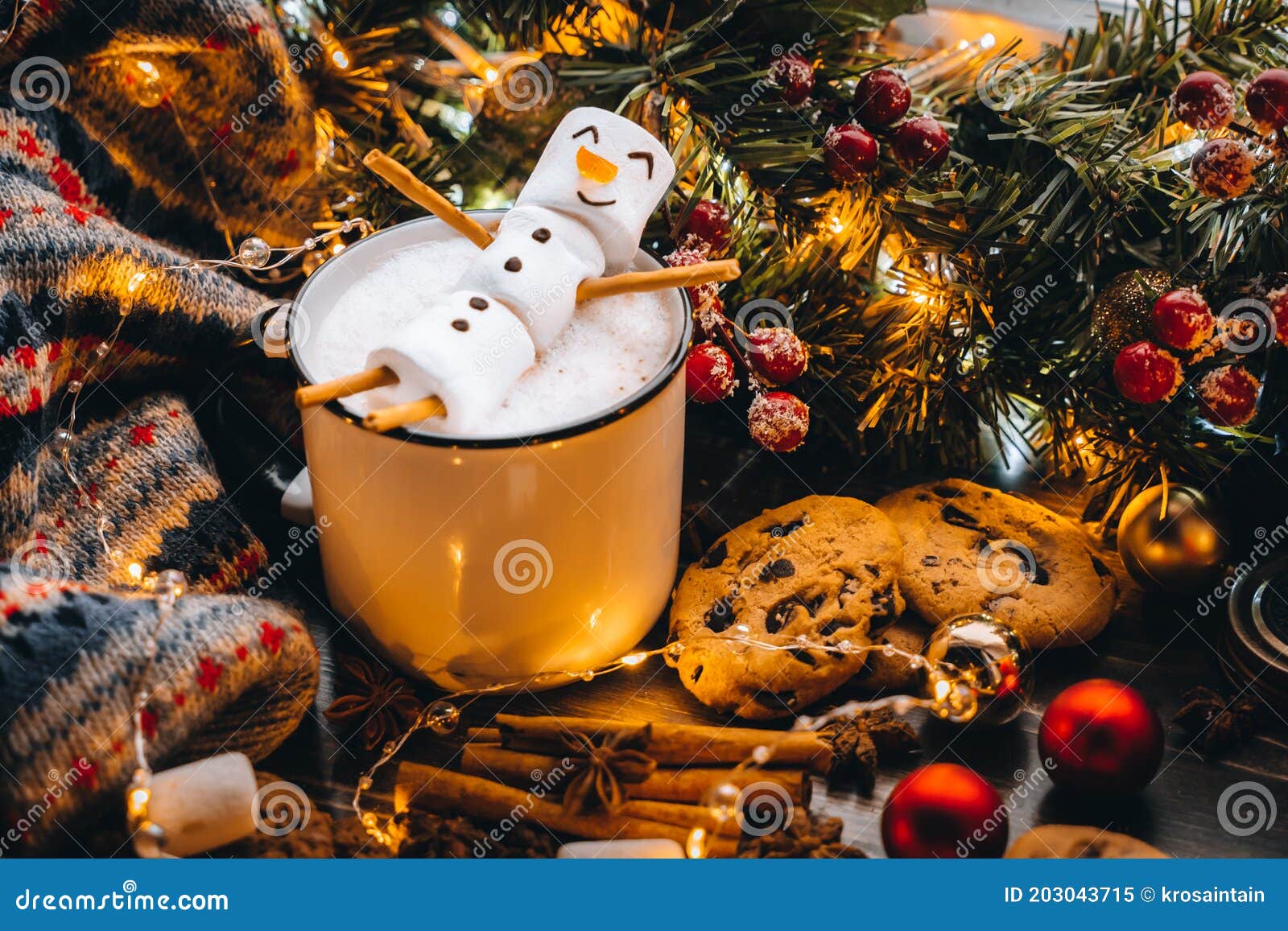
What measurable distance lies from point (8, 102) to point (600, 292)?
460 mm

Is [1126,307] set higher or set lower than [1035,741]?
higher

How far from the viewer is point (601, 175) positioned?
2.61 ft

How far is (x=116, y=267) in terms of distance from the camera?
2.81ft

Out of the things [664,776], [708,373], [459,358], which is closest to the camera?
[459,358]

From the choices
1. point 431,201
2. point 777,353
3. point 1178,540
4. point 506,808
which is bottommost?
point 506,808

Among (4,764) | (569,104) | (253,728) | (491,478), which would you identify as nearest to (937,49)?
(569,104)

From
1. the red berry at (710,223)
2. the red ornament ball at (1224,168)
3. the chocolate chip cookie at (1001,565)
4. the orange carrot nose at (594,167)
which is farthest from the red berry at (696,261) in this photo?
the red ornament ball at (1224,168)

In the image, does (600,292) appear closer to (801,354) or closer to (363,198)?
(801,354)

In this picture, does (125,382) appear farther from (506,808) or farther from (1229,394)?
(1229,394)

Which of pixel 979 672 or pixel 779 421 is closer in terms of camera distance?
pixel 979 672

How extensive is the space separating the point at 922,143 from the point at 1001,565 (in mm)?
334

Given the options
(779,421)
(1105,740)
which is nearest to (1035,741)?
(1105,740)

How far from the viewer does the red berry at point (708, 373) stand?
0.89 meters

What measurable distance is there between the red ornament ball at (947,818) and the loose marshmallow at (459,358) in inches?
14.4
